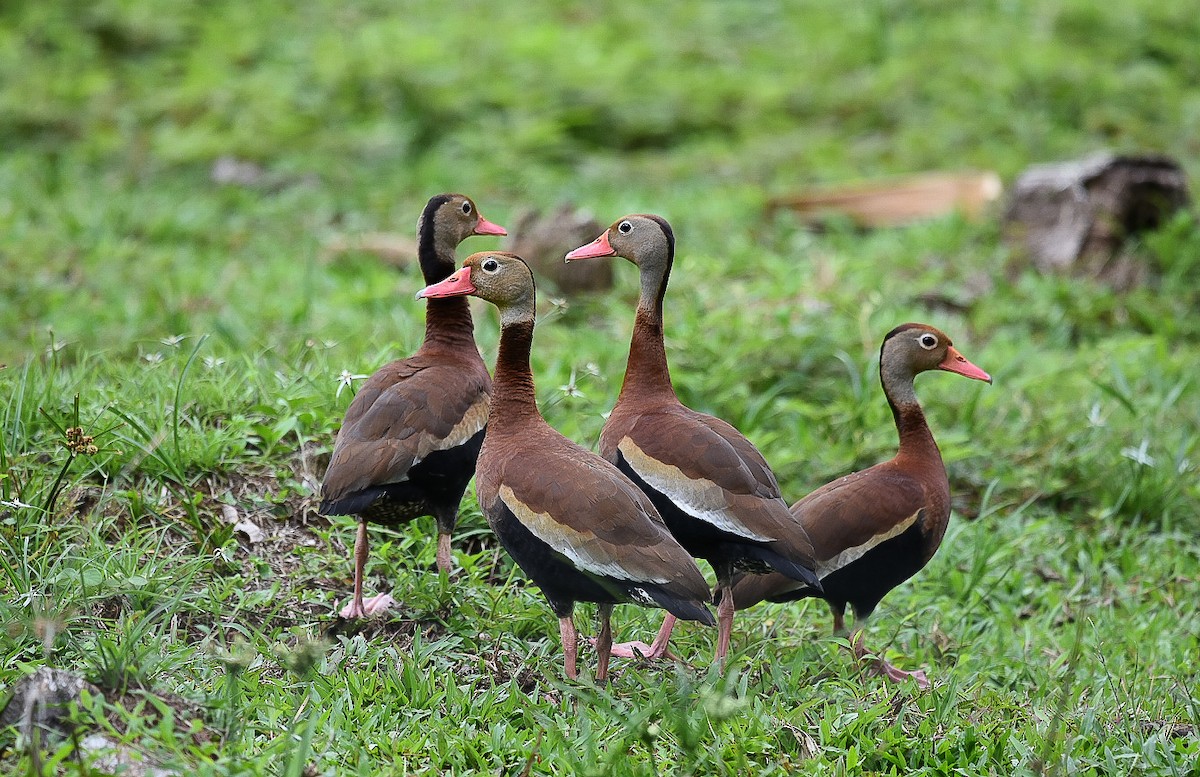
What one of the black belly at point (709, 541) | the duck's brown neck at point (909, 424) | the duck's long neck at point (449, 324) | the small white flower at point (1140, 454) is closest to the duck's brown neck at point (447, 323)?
the duck's long neck at point (449, 324)

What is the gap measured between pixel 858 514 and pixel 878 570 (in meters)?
0.21

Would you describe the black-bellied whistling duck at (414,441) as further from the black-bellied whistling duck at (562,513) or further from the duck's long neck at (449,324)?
the black-bellied whistling duck at (562,513)

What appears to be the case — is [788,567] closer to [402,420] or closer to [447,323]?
[402,420]

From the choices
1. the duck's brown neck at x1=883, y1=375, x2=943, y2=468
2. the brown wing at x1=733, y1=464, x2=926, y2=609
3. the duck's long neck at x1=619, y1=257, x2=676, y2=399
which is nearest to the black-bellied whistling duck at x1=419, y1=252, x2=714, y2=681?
the duck's long neck at x1=619, y1=257, x2=676, y2=399

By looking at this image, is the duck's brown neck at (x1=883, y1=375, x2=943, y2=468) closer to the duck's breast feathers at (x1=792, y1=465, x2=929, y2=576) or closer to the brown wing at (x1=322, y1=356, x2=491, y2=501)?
the duck's breast feathers at (x1=792, y1=465, x2=929, y2=576)

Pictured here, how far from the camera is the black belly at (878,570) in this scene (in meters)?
4.50

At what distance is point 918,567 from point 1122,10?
33.8ft

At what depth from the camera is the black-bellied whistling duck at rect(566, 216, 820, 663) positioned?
13.6 feet

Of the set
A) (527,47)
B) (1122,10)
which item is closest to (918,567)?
(527,47)

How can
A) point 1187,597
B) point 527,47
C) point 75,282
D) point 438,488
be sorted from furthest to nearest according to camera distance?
point 527,47 → point 75,282 → point 1187,597 → point 438,488

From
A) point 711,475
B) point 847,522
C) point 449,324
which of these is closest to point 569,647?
point 711,475

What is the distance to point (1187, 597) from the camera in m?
5.62

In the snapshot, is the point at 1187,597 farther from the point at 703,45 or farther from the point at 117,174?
the point at 703,45

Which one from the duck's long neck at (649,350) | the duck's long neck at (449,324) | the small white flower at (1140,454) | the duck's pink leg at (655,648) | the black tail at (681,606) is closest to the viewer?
Result: the black tail at (681,606)
